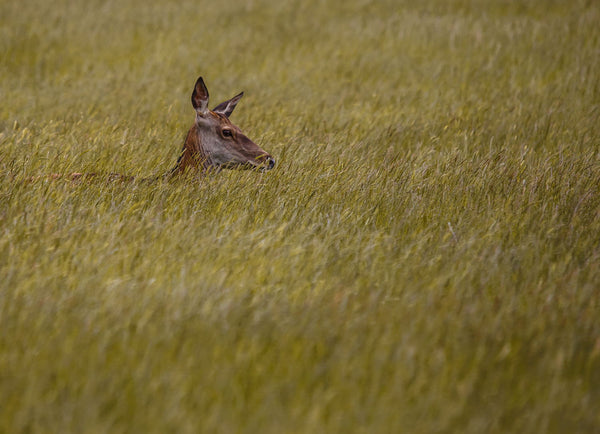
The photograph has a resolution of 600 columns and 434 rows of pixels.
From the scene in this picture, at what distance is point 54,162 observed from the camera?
18.8 feet

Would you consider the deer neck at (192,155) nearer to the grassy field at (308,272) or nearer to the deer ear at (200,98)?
the deer ear at (200,98)

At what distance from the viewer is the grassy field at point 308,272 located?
258cm

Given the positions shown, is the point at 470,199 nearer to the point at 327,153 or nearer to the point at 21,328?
the point at 327,153

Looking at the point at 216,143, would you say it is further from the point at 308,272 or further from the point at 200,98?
the point at 308,272

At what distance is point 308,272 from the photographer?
3711 mm

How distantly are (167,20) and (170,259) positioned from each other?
41.1 ft

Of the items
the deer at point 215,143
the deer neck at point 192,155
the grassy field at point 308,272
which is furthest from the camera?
the deer at point 215,143

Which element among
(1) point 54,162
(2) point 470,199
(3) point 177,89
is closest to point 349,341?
(2) point 470,199

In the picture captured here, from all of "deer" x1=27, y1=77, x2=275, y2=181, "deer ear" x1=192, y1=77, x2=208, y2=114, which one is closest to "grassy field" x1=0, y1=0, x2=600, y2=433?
"deer" x1=27, y1=77, x2=275, y2=181

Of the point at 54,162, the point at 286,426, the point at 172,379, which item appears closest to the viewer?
the point at 286,426

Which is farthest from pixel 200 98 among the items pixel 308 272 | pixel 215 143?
pixel 308 272

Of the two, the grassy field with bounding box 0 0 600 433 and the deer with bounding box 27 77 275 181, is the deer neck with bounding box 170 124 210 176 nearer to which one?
the deer with bounding box 27 77 275 181

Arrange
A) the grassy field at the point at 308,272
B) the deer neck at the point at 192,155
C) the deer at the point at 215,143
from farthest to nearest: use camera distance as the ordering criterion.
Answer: the deer at the point at 215,143, the deer neck at the point at 192,155, the grassy field at the point at 308,272

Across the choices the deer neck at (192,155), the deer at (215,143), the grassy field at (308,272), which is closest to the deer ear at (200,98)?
the deer at (215,143)
